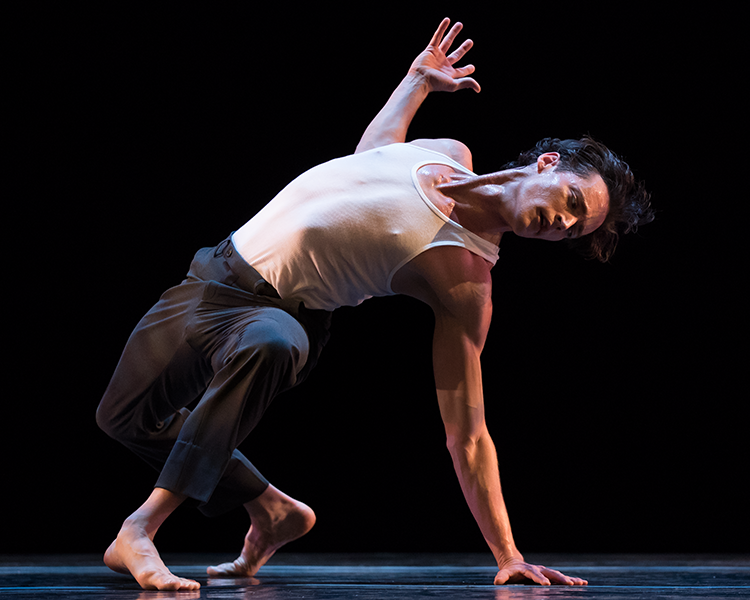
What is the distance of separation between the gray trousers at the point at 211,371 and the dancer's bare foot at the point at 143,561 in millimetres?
92

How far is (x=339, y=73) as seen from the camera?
275 cm

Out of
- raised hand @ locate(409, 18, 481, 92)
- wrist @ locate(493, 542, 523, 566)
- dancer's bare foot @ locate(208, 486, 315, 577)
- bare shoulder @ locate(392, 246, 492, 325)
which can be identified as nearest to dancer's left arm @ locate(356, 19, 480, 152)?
raised hand @ locate(409, 18, 481, 92)

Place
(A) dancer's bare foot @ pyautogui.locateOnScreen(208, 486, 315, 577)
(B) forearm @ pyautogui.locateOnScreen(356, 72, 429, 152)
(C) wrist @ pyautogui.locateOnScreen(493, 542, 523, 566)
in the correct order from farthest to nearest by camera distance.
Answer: (B) forearm @ pyautogui.locateOnScreen(356, 72, 429, 152) < (A) dancer's bare foot @ pyautogui.locateOnScreen(208, 486, 315, 577) < (C) wrist @ pyautogui.locateOnScreen(493, 542, 523, 566)

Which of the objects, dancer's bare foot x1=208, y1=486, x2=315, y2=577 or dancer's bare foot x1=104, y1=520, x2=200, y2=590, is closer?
dancer's bare foot x1=104, y1=520, x2=200, y2=590

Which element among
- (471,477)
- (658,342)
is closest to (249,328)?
(471,477)

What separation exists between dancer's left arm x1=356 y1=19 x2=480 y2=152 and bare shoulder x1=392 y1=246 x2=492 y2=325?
1.32 feet

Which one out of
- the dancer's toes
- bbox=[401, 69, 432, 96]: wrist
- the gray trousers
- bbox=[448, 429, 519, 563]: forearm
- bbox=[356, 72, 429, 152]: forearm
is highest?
bbox=[401, 69, 432, 96]: wrist

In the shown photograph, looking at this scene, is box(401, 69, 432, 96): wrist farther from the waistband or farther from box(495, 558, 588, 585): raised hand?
box(495, 558, 588, 585): raised hand

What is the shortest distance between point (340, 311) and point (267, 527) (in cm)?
115

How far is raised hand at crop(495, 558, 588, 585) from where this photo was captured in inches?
56.5

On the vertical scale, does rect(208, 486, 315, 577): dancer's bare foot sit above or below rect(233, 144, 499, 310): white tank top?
below

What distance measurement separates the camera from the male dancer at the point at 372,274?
5.25 feet

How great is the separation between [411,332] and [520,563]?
1.41 metres

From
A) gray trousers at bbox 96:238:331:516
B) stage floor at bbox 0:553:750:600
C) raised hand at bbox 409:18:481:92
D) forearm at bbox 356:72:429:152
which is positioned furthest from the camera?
raised hand at bbox 409:18:481:92
